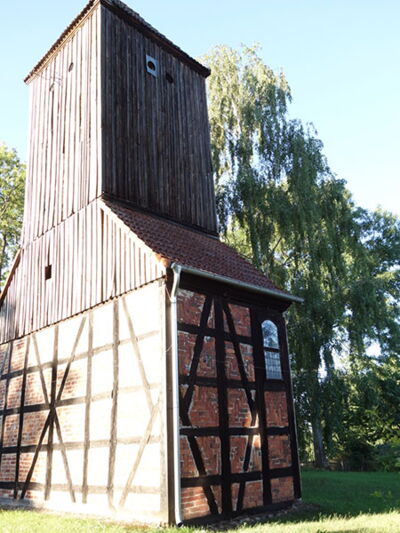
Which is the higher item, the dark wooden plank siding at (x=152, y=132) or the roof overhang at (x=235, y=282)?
the dark wooden plank siding at (x=152, y=132)

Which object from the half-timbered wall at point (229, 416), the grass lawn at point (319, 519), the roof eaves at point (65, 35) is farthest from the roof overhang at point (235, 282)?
the roof eaves at point (65, 35)

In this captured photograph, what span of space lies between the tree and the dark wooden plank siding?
13865mm

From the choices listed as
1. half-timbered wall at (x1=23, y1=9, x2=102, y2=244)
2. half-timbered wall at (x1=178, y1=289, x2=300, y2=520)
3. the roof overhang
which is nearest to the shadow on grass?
half-timbered wall at (x1=178, y1=289, x2=300, y2=520)

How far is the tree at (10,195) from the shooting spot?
2466 centimetres

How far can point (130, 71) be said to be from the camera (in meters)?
12.5

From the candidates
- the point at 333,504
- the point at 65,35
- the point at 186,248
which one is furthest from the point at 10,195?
the point at 333,504

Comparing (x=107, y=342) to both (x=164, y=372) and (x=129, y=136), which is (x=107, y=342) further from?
(x=129, y=136)

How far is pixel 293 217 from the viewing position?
16.0 metres

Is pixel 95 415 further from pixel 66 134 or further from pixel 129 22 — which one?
pixel 129 22

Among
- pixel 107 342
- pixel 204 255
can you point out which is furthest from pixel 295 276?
pixel 107 342

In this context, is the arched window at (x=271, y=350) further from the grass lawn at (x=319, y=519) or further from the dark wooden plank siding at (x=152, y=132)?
the dark wooden plank siding at (x=152, y=132)

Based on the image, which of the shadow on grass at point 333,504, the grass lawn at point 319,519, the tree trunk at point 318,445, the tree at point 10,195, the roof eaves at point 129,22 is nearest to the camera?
the grass lawn at point 319,519

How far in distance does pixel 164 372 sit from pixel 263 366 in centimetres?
292

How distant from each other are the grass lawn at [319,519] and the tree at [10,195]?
59.4 ft
